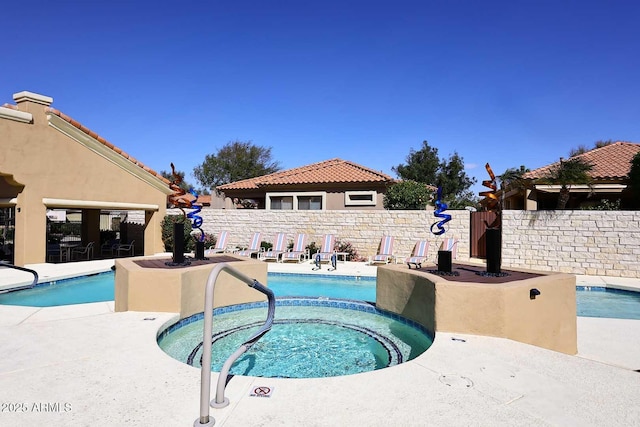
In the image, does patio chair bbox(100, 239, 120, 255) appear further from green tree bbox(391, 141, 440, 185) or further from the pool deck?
green tree bbox(391, 141, 440, 185)

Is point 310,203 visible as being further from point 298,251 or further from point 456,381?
point 456,381

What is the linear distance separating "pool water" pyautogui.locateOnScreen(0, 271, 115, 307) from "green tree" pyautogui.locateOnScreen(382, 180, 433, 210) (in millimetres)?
15320

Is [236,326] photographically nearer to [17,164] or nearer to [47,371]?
[47,371]

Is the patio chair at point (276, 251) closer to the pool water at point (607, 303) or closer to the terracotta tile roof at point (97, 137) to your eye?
the terracotta tile roof at point (97, 137)

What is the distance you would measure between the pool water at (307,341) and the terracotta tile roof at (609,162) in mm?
16840

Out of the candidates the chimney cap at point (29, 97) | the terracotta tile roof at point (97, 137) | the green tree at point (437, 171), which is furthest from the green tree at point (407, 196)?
the green tree at point (437, 171)

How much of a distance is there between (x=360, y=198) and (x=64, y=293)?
690 inches

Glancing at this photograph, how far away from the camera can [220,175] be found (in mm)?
52375

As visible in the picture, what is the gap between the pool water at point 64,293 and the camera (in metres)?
9.38

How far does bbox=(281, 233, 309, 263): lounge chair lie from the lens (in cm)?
1697

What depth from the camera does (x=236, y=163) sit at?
168 feet

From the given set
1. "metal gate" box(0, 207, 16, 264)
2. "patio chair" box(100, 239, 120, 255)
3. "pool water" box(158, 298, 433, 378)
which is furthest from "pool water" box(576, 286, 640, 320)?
"metal gate" box(0, 207, 16, 264)

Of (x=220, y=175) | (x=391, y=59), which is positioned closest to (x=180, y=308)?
(x=391, y=59)

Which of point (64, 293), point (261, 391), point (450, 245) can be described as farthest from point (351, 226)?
point (261, 391)
